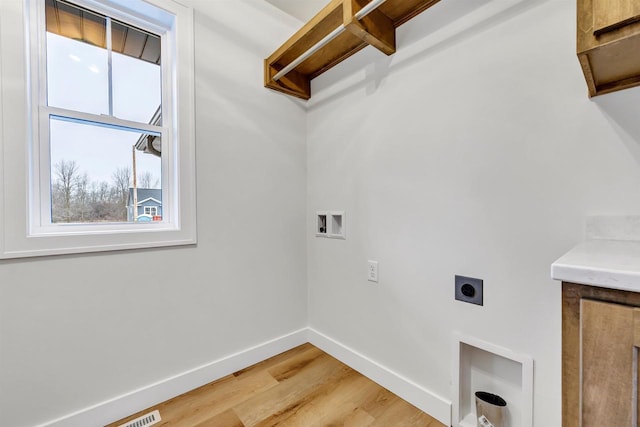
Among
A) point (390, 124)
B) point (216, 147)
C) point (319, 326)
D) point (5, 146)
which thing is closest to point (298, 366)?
point (319, 326)

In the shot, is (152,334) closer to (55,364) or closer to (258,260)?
(55,364)

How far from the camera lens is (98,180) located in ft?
4.61

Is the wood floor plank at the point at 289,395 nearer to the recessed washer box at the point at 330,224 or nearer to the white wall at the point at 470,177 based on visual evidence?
the white wall at the point at 470,177

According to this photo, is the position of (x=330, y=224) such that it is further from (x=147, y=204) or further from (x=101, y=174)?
(x=101, y=174)

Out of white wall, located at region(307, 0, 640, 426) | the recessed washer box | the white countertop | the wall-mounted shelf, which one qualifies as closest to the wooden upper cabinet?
white wall, located at region(307, 0, 640, 426)

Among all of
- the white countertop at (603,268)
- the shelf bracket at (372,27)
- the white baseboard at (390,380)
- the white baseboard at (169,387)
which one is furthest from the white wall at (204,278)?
the white countertop at (603,268)

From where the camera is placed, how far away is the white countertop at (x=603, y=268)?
50 cm

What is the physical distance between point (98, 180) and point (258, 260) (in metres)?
1.00

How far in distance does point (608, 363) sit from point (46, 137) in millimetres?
2096

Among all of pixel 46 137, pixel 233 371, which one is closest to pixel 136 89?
pixel 46 137

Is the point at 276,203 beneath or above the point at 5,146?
beneath

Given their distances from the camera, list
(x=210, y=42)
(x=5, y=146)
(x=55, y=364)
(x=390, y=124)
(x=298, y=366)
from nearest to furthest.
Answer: (x=5, y=146) → (x=55, y=364) → (x=390, y=124) → (x=210, y=42) → (x=298, y=366)

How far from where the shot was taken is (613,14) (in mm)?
580

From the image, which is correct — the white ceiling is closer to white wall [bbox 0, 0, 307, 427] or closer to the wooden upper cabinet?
white wall [bbox 0, 0, 307, 427]
